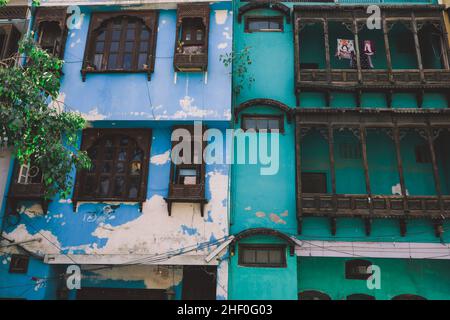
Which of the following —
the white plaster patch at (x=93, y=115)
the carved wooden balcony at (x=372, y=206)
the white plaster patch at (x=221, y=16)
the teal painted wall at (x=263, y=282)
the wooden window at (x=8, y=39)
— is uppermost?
the white plaster patch at (x=221, y=16)

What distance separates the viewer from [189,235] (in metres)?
12.1

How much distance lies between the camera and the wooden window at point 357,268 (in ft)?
42.4

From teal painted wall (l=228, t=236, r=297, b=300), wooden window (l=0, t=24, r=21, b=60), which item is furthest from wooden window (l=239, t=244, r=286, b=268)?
wooden window (l=0, t=24, r=21, b=60)

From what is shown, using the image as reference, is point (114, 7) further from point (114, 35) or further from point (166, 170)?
point (166, 170)

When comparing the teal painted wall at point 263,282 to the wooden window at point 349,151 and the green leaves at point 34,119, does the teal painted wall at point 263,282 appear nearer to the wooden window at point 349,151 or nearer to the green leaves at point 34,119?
the wooden window at point 349,151

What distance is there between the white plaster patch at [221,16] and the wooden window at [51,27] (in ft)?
18.6

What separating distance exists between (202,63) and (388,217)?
8.04 meters

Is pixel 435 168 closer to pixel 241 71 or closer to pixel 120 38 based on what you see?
pixel 241 71

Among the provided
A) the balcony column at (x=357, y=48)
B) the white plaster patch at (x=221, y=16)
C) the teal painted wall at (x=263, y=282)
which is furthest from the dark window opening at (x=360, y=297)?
the white plaster patch at (x=221, y=16)

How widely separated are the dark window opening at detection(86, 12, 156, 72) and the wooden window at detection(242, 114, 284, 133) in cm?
411

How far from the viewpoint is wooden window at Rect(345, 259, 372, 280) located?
42.4ft
